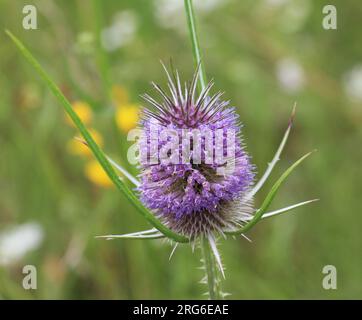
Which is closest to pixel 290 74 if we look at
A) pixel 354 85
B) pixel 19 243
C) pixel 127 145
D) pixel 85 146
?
pixel 354 85

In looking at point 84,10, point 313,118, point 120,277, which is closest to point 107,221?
point 120,277

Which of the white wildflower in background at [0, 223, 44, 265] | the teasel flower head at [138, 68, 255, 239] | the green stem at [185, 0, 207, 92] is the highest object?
the green stem at [185, 0, 207, 92]

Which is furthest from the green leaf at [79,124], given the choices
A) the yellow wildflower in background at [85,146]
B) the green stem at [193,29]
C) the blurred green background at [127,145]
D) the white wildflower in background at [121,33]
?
the white wildflower in background at [121,33]

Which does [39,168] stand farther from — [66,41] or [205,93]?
[205,93]

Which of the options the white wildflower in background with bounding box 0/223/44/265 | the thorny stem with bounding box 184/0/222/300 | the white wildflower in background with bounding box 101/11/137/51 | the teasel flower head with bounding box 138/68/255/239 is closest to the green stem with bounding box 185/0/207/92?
the thorny stem with bounding box 184/0/222/300

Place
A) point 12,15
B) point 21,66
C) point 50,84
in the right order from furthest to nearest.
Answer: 1. point 21,66
2. point 12,15
3. point 50,84

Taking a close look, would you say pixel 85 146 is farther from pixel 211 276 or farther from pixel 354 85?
pixel 354 85

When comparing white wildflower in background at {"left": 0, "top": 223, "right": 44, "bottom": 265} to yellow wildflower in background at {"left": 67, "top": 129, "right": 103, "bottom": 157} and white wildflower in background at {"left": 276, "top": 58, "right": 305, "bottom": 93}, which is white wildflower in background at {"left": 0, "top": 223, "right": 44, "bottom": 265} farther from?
white wildflower in background at {"left": 276, "top": 58, "right": 305, "bottom": 93}
